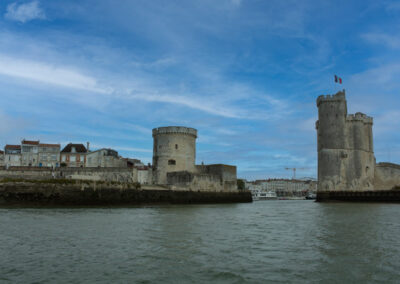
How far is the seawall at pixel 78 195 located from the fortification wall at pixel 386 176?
85.0 feet

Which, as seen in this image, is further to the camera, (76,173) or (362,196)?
(362,196)

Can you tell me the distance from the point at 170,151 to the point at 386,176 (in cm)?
2547

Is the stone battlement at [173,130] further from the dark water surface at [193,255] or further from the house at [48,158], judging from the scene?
the dark water surface at [193,255]

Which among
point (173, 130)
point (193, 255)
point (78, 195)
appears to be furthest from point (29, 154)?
point (193, 255)

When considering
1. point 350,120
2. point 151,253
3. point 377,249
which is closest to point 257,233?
point 377,249

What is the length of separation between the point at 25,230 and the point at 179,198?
737 inches

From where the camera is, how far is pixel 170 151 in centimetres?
3375

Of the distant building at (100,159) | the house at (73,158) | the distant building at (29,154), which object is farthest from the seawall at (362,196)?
the distant building at (29,154)

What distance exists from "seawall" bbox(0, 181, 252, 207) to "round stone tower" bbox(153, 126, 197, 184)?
5.74 m

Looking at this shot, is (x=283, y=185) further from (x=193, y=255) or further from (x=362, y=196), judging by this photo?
(x=193, y=255)

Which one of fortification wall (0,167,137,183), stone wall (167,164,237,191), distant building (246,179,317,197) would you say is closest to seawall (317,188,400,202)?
stone wall (167,164,237,191)

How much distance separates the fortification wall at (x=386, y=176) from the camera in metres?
40.8

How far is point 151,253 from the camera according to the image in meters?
7.46

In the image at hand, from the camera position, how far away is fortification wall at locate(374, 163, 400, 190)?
1606 inches
